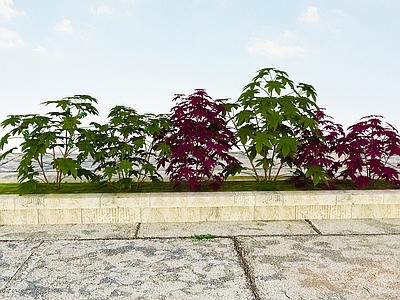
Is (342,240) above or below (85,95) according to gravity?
below

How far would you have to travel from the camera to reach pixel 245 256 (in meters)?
2.92

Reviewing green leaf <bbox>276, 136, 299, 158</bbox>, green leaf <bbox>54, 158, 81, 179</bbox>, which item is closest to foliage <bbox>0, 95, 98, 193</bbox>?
green leaf <bbox>54, 158, 81, 179</bbox>

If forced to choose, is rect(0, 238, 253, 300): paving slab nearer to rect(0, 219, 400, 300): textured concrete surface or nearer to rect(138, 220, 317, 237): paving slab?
rect(0, 219, 400, 300): textured concrete surface

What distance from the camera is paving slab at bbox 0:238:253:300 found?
2.42 meters

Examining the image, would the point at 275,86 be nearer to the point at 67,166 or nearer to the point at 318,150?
the point at 318,150

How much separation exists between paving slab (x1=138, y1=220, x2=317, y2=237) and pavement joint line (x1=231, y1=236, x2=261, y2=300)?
20cm

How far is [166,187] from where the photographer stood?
4.23 metres

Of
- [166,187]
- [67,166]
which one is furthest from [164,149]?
[67,166]

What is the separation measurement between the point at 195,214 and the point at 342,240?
1.15 metres

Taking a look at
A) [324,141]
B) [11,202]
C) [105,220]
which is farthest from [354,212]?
[11,202]

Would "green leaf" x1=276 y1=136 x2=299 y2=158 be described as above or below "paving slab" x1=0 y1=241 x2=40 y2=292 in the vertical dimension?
above

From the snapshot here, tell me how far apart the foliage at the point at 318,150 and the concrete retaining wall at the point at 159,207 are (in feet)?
0.76

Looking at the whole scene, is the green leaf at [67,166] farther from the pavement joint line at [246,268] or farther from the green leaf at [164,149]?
the pavement joint line at [246,268]

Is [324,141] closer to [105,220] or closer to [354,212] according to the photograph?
[354,212]
